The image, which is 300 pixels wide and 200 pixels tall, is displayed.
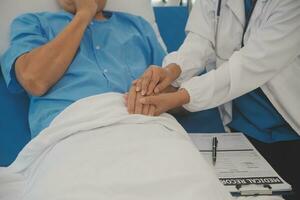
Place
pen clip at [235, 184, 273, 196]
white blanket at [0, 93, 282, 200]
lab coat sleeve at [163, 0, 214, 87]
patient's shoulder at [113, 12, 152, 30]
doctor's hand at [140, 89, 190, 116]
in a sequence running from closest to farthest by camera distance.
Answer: white blanket at [0, 93, 282, 200], pen clip at [235, 184, 273, 196], doctor's hand at [140, 89, 190, 116], lab coat sleeve at [163, 0, 214, 87], patient's shoulder at [113, 12, 152, 30]

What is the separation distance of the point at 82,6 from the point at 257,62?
2.35 ft

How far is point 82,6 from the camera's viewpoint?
1.50 meters

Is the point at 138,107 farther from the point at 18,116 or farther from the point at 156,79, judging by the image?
the point at 18,116

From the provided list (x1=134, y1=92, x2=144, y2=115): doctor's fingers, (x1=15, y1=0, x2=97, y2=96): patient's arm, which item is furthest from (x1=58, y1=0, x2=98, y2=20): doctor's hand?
(x1=134, y1=92, x2=144, y2=115): doctor's fingers

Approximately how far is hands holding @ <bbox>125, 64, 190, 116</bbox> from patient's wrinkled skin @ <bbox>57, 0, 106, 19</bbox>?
0.40m

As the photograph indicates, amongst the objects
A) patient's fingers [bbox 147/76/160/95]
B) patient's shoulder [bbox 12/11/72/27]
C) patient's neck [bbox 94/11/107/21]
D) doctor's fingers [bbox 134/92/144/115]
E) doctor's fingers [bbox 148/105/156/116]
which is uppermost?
patient's shoulder [bbox 12/11/72/27]

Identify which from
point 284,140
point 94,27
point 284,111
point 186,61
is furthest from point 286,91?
point 94,27

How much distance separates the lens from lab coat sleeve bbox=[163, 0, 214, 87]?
147cm

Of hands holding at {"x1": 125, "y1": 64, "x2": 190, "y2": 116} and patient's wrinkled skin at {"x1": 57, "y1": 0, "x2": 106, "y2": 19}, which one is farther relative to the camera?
patient's wrinkled skin at {"x1": 57, "y1": 0, "x2": 106, "y2": 19}

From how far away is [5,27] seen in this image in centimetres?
158

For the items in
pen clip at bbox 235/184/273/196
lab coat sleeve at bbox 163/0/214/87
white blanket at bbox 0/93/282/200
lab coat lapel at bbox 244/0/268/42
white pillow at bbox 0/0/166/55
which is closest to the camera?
white blanket at bbox 0/93/282/200

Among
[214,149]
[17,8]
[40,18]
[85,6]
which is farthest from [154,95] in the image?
[17,8]

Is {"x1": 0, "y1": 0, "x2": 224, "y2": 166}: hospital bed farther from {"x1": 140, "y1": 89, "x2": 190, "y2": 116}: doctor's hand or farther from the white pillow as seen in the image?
{"x1": 140, "y1": 89, "x2": 190, "y2": 116}: doctor's hand

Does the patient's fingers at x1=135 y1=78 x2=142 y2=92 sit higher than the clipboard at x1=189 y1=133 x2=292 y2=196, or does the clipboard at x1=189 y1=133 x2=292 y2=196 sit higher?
Result: the patient's fingers at x1=135 y1=78 x2=142 y2=92
